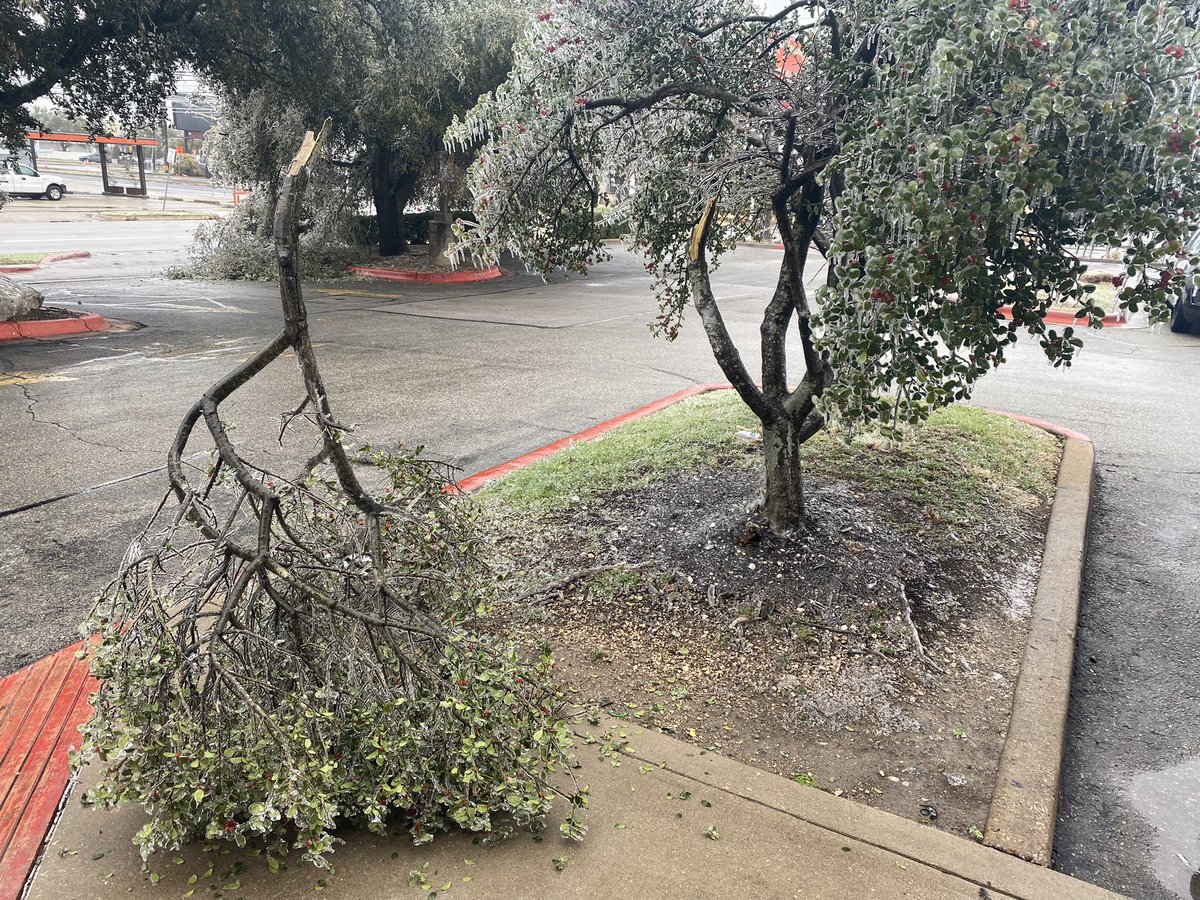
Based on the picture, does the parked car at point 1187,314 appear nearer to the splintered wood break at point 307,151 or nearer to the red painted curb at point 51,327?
the splintered wood break at point 307,151

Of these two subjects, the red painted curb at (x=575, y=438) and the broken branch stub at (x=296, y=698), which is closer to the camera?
the broken branch stub at (x=296, y=698)

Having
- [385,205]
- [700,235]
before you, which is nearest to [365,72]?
[385,205]

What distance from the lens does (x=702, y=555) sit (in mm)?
4918

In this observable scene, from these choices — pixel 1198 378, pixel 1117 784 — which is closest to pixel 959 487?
pixel 1117 784

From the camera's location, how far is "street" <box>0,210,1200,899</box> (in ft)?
12.8

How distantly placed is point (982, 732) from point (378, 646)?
8.18 feet

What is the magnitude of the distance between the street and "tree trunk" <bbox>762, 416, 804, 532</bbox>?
1626mm

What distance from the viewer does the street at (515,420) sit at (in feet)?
12.8

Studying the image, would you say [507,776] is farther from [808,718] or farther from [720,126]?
[720,126]

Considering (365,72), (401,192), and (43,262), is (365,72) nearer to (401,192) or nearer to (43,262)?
(401,192)

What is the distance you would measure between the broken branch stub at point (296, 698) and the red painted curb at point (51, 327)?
11.0m

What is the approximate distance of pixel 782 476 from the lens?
5.01 meters

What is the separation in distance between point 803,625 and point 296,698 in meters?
2.51

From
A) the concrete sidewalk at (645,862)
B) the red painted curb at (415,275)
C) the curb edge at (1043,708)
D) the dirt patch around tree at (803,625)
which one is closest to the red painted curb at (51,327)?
the red painted curb at (415,275)
